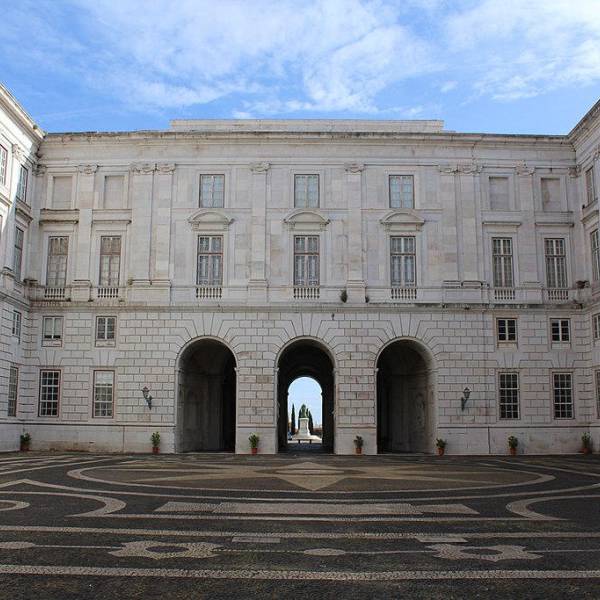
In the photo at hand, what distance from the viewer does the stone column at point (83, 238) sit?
37.2 m

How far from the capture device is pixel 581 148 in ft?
124

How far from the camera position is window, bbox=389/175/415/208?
1501 inches

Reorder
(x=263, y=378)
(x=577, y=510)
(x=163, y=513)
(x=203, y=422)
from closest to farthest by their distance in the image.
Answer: (x=163, y=513), (x=577, y=510), (x=263, y=378), (x=203, y=422)

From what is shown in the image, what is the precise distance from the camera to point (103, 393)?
120ft

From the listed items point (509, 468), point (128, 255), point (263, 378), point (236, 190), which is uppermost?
point (236, 190)

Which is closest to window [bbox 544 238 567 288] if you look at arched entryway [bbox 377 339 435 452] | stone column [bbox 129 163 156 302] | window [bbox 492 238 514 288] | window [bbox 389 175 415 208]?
window [bbox 492 238 514 288]

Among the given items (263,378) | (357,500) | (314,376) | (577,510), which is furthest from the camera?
(314,376)

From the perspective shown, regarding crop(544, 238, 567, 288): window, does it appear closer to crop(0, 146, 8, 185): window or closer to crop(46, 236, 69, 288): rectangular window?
crop(46, 236, 69, 288): rectangular window

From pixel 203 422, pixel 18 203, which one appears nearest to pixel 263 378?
pixel 203 422

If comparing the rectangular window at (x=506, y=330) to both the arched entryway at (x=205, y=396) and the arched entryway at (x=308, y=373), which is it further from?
the arched entryway at (x=205, y=396)

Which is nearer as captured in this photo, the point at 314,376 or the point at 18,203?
the point at 18,203

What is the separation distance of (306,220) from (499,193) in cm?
1012

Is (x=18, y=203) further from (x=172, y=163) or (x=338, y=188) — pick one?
(x=338, y=188)

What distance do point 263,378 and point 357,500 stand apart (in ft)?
70.6
